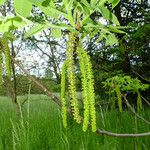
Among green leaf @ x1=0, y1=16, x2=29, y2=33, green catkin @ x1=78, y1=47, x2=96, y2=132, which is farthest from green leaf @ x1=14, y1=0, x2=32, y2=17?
green catkin @ x1=78, y1=47, x2=96, y2=132

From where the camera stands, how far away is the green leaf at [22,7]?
816 millimetres

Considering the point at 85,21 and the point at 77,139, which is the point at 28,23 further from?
the point at 77,139

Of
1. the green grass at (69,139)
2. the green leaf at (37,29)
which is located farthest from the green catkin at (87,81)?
the green grass at (69,139)

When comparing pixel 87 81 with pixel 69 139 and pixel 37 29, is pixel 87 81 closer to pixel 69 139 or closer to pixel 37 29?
pixel 37 29

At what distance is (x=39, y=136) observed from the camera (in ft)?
11.1

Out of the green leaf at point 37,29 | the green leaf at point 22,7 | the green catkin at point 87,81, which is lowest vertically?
the green catkin at point 87,81

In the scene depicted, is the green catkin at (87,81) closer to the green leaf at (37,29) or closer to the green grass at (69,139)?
the green leaf at (37,29)

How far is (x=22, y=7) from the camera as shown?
2.72 feet

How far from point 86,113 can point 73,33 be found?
0.72 ft

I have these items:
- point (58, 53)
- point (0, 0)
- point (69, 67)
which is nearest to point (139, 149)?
point (69, 67)

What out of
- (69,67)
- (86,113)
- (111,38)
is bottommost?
(86,113)

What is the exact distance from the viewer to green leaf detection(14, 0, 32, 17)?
82 cm

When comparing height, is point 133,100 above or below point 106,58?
below

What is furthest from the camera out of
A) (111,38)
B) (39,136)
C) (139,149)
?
(39,136)
